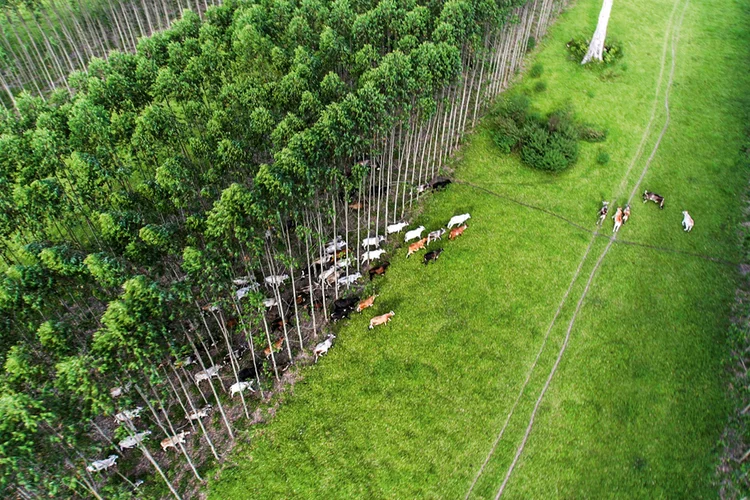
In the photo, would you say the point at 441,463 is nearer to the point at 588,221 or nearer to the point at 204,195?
the point at 204,195

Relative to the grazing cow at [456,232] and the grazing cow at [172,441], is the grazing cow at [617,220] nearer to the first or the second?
the grazing cow at [456,232]

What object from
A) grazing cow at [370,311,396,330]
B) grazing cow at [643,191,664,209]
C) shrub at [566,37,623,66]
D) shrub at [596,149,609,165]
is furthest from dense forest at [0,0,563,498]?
grazing cow at [643,191,664,209]

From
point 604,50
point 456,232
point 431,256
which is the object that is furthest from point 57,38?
point 604,50

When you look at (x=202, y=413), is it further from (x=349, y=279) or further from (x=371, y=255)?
(x=371, y=255)

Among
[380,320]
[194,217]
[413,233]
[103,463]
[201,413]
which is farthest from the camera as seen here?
[413,233]

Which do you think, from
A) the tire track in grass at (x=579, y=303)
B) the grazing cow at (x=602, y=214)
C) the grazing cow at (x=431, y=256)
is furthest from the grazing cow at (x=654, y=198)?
the grazing cow at (x=431, y=256)

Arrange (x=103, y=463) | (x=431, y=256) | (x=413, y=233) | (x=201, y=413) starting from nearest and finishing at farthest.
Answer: (x=103, y=463), (x=201, y=413), (x=431, y=256), (x=413, y=233)

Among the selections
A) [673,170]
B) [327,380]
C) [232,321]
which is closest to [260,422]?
[327,380]
